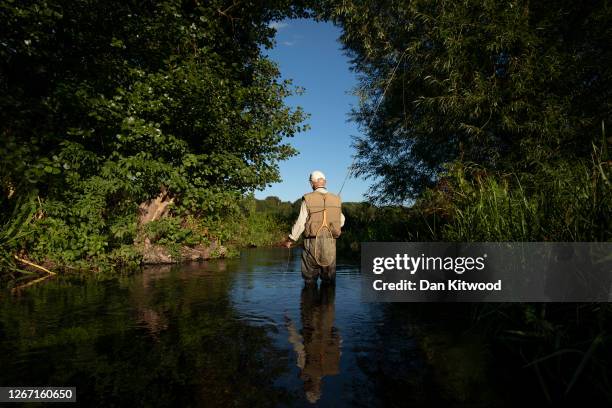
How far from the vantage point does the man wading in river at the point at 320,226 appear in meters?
6.98

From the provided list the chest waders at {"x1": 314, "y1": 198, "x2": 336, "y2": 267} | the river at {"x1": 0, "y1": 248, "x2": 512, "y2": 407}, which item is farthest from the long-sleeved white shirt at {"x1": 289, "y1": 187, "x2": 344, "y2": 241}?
the river at {"x1": 0, "y1": 248, "x2": 512, "y2": 407}

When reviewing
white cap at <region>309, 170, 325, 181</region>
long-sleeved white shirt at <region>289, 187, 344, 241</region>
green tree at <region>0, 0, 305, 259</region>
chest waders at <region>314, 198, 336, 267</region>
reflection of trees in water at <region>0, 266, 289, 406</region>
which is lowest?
reflection of trees in water at <region>0, 266, 289, 406</region>

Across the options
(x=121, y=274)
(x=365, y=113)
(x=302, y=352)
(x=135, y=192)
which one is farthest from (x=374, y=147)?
(x=302, y=352)

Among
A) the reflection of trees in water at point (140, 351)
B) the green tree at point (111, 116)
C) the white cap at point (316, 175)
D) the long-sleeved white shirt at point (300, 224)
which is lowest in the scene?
the reflection of trees in water at point (140, 351)

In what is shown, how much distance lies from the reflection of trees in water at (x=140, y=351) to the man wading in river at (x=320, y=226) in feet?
5.66

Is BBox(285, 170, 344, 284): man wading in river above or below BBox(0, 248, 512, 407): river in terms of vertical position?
above

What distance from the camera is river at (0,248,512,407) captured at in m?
3.07

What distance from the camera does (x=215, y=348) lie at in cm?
411

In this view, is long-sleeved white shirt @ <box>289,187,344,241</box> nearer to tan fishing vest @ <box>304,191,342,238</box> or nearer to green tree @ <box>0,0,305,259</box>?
tan fishing vest @ <box>304,191,342,238</box>

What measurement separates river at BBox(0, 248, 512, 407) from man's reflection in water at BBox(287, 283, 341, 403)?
0.01 m

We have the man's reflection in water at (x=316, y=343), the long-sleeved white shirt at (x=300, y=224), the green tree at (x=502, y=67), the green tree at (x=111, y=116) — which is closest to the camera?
the man's reflection in water at (x=316, y=343)

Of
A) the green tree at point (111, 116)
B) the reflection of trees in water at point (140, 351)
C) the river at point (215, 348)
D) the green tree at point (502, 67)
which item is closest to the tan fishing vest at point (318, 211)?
the river at point (215, 348)

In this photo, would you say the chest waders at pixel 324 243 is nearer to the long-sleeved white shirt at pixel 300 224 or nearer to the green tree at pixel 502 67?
the long-sleeved white shirt at pixel 300 224

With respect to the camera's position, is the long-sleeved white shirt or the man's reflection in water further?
the long-sleeved white shirt
